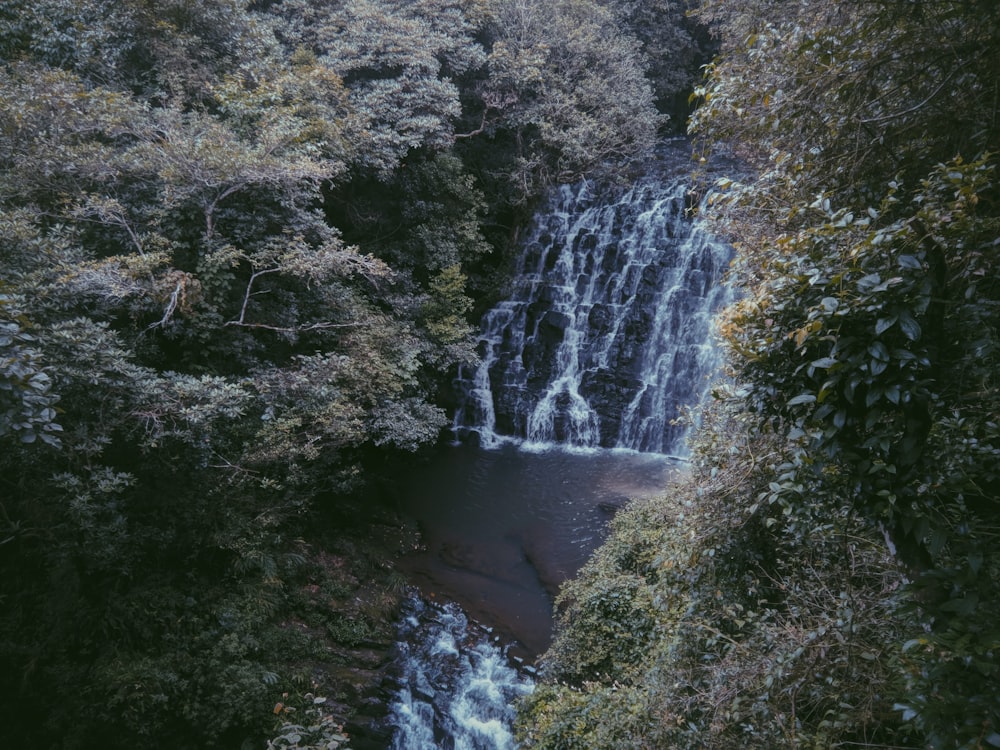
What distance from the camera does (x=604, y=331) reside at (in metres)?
16.3

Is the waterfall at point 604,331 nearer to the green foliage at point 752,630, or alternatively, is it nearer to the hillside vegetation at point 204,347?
the hillside vegetation at point 204,347

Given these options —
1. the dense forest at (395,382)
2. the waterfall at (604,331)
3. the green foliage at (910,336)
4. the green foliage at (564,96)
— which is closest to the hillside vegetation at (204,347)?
the dense forest at (395,382)

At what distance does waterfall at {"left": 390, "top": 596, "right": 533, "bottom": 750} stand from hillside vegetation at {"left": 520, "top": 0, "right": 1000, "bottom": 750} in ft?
8.15

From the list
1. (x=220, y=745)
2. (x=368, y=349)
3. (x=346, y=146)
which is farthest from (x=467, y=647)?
(x=346, y=146)

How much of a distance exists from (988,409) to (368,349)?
9.92 meters

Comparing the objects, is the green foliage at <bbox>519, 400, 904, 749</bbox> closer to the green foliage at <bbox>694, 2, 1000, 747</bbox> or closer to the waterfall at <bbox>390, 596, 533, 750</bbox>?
the green foliage at <bbox>694, 2, 1000, 747</bbox>

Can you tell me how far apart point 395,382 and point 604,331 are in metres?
7.14

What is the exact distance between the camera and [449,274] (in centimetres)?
1440

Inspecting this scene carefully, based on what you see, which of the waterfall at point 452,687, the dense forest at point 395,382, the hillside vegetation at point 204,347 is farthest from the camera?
the waterfall at point 452,687

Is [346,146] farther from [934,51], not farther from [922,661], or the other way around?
[922,661]

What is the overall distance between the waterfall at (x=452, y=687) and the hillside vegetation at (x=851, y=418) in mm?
2483

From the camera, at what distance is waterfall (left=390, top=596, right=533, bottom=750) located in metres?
7.80

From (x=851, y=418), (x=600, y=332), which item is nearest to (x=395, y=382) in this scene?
(x=600, y=332)

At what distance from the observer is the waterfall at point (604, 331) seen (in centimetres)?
1528
